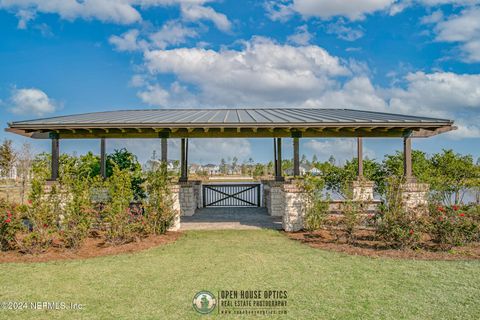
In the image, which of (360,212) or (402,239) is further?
(360,212)

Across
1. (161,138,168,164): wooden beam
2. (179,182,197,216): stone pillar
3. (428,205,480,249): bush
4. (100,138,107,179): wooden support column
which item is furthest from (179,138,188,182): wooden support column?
(428,205,480,249): bush

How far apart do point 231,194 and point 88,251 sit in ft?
25.2

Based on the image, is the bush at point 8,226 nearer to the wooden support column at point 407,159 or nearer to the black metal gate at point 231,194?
the black metal gate at point 231,194

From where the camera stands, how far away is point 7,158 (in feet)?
63.0

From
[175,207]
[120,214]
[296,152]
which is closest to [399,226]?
[296,152]

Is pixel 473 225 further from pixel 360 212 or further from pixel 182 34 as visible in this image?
pixel 182 34

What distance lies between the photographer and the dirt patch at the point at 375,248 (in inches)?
232

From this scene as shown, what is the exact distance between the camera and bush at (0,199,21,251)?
633 centimetres

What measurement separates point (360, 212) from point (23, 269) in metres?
6.70

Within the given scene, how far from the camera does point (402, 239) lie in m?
6.30

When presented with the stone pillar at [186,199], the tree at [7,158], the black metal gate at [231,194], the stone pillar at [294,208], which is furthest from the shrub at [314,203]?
the tree at [7,158]

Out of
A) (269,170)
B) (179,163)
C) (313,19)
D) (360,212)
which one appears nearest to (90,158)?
(179,163)

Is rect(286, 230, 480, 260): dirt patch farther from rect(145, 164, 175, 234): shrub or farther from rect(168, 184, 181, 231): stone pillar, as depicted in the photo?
rect(145, 164, 175, 234): shrub

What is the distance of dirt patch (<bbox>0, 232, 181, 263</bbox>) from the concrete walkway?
183 cm
